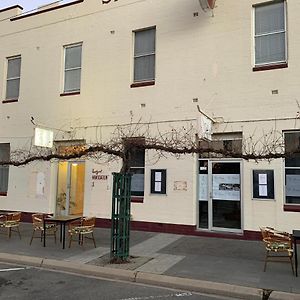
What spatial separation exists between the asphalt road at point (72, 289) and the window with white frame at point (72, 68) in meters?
8.77

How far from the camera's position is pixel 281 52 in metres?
11.4

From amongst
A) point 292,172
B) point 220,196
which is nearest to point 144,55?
point 220,196

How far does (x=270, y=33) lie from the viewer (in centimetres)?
1160

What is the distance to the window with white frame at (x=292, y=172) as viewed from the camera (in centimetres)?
1082

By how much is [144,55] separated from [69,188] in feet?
19.4

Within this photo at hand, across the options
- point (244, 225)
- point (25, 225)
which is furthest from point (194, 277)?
point (25, 225)

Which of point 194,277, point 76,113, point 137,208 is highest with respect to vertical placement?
point 76,113

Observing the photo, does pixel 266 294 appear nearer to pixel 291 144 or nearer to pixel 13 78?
pixel 291 144

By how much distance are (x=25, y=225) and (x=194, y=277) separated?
9.25 metres

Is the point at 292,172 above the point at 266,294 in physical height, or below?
above

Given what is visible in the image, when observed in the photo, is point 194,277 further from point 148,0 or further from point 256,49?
point 148,0

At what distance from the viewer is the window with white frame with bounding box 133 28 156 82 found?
13445 millimetres

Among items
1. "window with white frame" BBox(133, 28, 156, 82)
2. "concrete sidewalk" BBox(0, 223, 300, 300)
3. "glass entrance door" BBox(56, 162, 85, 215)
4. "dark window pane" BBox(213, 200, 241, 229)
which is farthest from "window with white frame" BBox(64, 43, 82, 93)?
"dark window pane" BBox(213, 200, 241, 229)

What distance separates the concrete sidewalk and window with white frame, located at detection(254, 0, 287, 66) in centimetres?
555
